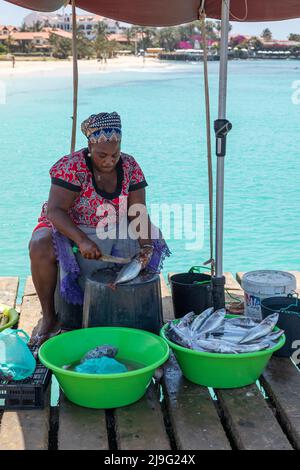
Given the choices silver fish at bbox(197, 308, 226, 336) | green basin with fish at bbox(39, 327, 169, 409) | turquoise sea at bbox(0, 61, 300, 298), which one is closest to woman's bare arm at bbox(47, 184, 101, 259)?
green basin with fish at bbox(39, 327, 169, 409)


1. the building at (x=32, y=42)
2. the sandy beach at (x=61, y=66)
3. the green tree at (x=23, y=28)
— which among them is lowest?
the sandy beach at (x=61, y=66)

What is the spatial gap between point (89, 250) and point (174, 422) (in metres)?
0.99

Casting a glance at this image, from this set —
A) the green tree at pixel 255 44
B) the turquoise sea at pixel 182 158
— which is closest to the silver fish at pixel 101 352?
the turquoise sea at pixel 182 158

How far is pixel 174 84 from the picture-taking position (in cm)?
3525

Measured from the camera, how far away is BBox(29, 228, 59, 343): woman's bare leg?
3367 millimetres

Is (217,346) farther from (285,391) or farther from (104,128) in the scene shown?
(104,128)

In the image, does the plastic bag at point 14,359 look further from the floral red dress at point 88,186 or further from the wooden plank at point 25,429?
the floral red dress at point 88,186

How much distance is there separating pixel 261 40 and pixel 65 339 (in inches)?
2674

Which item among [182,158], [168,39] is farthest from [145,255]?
[168,39]

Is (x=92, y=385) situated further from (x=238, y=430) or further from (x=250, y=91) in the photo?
(x=250, y=91)

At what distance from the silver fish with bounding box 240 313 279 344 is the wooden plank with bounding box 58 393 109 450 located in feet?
2.35

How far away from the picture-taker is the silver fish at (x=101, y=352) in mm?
2838

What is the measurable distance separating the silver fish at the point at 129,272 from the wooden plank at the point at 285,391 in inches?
30.8

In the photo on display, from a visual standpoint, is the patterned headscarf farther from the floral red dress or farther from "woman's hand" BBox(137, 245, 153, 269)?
"woman's hand" BBox(137, 245, 153, 269)
